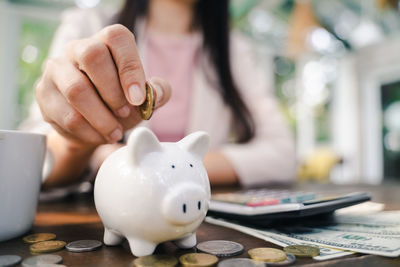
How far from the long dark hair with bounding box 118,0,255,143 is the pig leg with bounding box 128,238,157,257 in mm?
925

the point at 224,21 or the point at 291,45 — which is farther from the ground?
the point at 291,45

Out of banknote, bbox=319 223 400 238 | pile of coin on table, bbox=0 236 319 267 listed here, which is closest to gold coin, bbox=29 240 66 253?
pile of coin on table, bbox=0 236 319 267

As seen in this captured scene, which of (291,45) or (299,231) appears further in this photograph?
(291,45)

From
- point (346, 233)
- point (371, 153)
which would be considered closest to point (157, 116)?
point (346, 233)

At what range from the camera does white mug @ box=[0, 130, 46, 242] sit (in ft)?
1.25

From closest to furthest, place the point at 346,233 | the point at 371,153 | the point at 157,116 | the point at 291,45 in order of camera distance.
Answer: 1. the point at 346,233
2. the point at 157,116
3. the point at 291,45
4. the point at 371,153

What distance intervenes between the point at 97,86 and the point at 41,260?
235 millimetres

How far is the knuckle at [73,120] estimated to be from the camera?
0.48m

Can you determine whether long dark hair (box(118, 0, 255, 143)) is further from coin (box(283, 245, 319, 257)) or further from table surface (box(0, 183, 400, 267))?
coin (box(283, 245, 319, 257))

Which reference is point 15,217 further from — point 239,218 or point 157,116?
point 157,116

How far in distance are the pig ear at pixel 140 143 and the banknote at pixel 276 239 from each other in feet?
0.58

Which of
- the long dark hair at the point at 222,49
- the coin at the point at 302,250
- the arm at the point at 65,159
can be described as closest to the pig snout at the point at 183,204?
the coin at the point at 302,250

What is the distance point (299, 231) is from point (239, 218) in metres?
0.09

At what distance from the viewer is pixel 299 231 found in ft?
1.42
